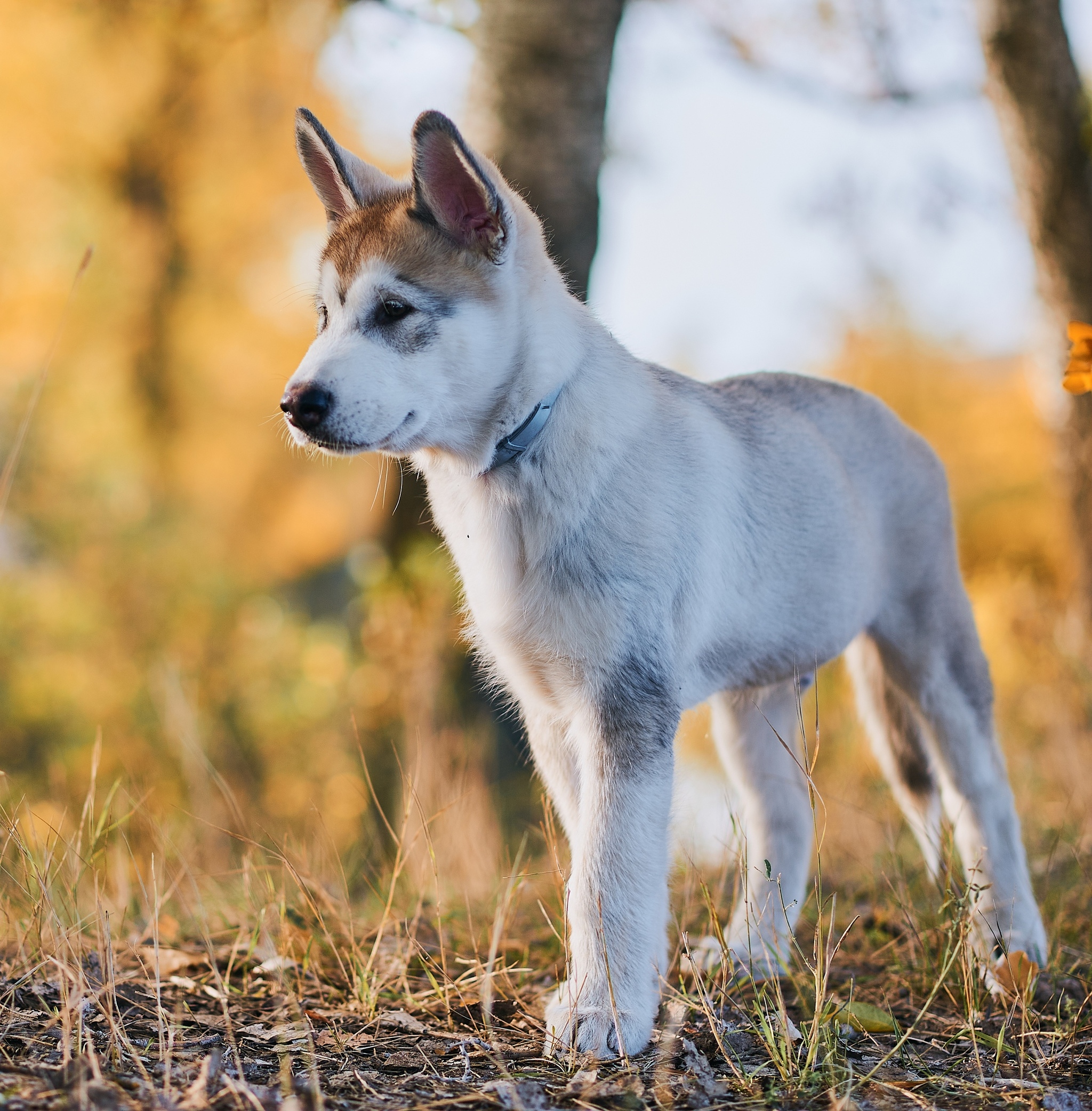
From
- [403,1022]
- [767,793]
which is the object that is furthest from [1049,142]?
[403,1022]

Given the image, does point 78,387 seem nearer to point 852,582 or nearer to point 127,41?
point 127,41

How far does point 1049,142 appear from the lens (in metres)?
7.06

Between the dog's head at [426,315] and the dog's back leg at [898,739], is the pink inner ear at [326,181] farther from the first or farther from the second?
the dog's back leg at [898,739]

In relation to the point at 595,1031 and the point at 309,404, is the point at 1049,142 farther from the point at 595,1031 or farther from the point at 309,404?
the point at 595,1031

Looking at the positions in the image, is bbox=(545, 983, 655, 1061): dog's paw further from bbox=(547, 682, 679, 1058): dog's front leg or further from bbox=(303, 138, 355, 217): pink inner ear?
bbox=(303, 138, 355, 217): pink inner ear

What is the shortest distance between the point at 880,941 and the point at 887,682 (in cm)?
89

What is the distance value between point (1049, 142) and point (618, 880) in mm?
6329

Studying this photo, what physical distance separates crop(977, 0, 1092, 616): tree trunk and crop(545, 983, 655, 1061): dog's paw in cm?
587

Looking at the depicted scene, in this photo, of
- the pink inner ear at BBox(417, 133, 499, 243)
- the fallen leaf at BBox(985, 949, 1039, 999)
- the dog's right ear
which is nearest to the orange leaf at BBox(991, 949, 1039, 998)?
the fallen leaf at BBox(985, 949, 1039, 999)

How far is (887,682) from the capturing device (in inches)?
158

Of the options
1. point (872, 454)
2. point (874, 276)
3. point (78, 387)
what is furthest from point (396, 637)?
point (874, 276)

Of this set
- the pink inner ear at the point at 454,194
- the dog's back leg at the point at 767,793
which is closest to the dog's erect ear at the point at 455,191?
the pink inner ear at the point at 454,194

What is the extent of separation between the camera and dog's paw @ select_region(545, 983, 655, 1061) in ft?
8.58

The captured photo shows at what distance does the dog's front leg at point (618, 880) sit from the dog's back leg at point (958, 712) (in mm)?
1378
